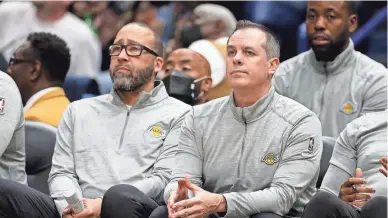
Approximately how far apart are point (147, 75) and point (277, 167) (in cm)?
110

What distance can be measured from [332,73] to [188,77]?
0.90 m

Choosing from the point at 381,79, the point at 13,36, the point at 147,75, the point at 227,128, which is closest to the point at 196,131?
the point at 227,128

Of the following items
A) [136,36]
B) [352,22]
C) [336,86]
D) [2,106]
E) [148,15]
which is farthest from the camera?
[148,15]

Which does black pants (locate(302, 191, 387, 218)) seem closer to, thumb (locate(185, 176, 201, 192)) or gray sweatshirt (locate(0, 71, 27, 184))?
thumb (locate(185, 176, 201, 192))

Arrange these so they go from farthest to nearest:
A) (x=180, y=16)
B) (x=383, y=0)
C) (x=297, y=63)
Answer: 1. (x=180, y=16)
2. (x=383, y=0)
3. (x=297, y=63)

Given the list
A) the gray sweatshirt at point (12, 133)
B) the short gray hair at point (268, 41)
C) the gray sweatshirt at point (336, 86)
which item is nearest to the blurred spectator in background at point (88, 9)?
the gray sweatshirt at point (336, 86)

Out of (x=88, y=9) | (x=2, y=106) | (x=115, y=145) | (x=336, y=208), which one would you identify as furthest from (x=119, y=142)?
(x=88, y=9)

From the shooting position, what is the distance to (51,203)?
488cm

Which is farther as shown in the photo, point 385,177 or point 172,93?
point 172,93

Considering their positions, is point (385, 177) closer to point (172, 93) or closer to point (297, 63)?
point (297, 63)

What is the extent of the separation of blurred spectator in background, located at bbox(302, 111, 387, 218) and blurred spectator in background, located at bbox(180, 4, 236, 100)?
218 cm

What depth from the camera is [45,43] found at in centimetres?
620

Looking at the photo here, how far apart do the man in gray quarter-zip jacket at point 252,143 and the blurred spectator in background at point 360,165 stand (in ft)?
0.45

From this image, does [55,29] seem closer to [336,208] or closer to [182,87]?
[182,87]
